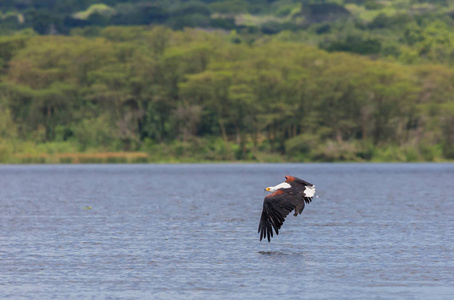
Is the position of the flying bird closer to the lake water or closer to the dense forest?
the lake water

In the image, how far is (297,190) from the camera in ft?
77.6

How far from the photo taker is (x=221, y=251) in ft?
85.7

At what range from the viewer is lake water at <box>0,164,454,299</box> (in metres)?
20.2

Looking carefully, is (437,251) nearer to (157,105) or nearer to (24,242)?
(24,242)

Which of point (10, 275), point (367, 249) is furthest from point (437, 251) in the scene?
point (10, 275)

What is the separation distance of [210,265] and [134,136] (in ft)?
334

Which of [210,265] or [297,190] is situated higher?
[297,190]

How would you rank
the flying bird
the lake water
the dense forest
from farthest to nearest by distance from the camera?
the dense forest → the flying bird → the lake water

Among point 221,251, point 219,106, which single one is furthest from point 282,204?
point 219,106

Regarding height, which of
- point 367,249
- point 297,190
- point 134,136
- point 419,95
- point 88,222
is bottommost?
point 134,136

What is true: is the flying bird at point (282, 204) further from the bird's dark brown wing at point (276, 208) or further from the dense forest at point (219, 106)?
the dense forest at point (219, 106)

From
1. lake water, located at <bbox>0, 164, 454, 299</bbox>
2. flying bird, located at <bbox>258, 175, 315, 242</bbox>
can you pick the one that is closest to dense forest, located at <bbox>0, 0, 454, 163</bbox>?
lake water, located at <bbox>0, 164, 454, 299</bbox>

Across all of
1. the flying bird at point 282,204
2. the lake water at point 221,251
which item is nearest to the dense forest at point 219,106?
the lake water at point 221,251

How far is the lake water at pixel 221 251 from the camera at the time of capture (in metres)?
20.2
